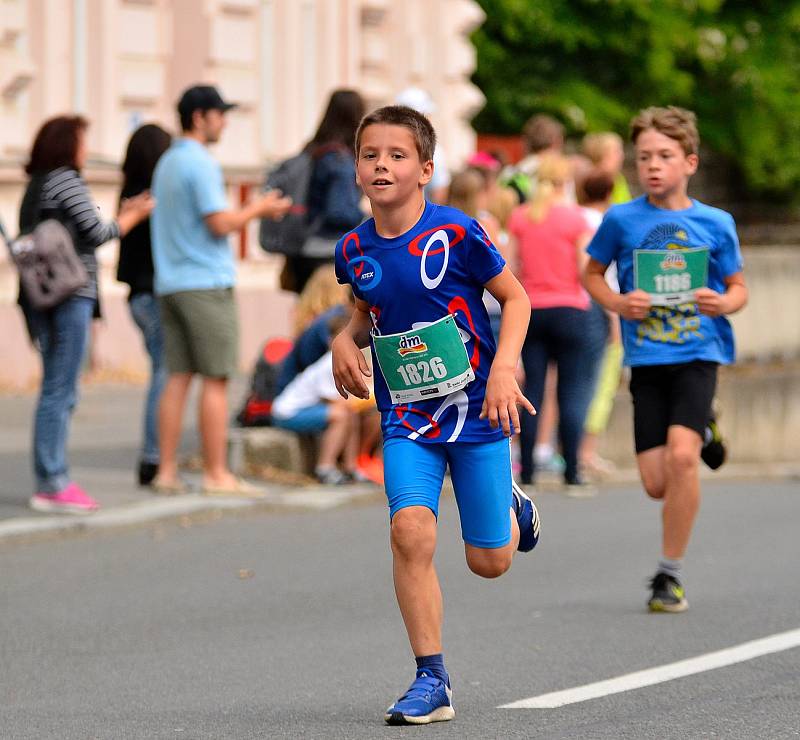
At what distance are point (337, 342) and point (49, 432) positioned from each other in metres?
4.28

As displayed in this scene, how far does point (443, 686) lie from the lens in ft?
19.3

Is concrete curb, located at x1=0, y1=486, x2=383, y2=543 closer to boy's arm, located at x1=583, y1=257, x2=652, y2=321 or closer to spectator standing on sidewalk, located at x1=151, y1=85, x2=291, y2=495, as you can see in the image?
spectator standing on sidewalk, located at x1=151, y1=85, x2=291, y2=495

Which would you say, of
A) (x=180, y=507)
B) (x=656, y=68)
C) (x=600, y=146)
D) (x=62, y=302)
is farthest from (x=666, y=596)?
(x=656, y=68)

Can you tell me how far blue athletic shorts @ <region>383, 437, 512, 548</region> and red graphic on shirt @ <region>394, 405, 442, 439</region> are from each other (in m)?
0.04

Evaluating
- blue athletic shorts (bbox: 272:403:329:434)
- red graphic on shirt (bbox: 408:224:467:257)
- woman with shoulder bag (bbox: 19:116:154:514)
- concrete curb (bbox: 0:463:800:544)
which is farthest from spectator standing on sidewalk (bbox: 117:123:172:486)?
red graphic on shirt (bbox: 408:224:467:257)

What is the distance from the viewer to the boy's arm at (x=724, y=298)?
7934 millimetres

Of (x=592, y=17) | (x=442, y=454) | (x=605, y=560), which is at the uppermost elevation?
(x=592, y=17)

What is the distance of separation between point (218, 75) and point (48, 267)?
30.1ft

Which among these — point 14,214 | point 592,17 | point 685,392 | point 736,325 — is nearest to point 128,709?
point 685,392

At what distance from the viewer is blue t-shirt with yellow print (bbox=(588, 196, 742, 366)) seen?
26.3 feet

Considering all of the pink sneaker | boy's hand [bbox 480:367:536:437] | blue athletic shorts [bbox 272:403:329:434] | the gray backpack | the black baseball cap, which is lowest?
the pink sneaker

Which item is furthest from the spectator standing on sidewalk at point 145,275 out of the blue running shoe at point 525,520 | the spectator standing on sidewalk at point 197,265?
the blue running shoe at point 525,520

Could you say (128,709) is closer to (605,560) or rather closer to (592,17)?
(605,560)

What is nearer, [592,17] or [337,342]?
[337,342]
